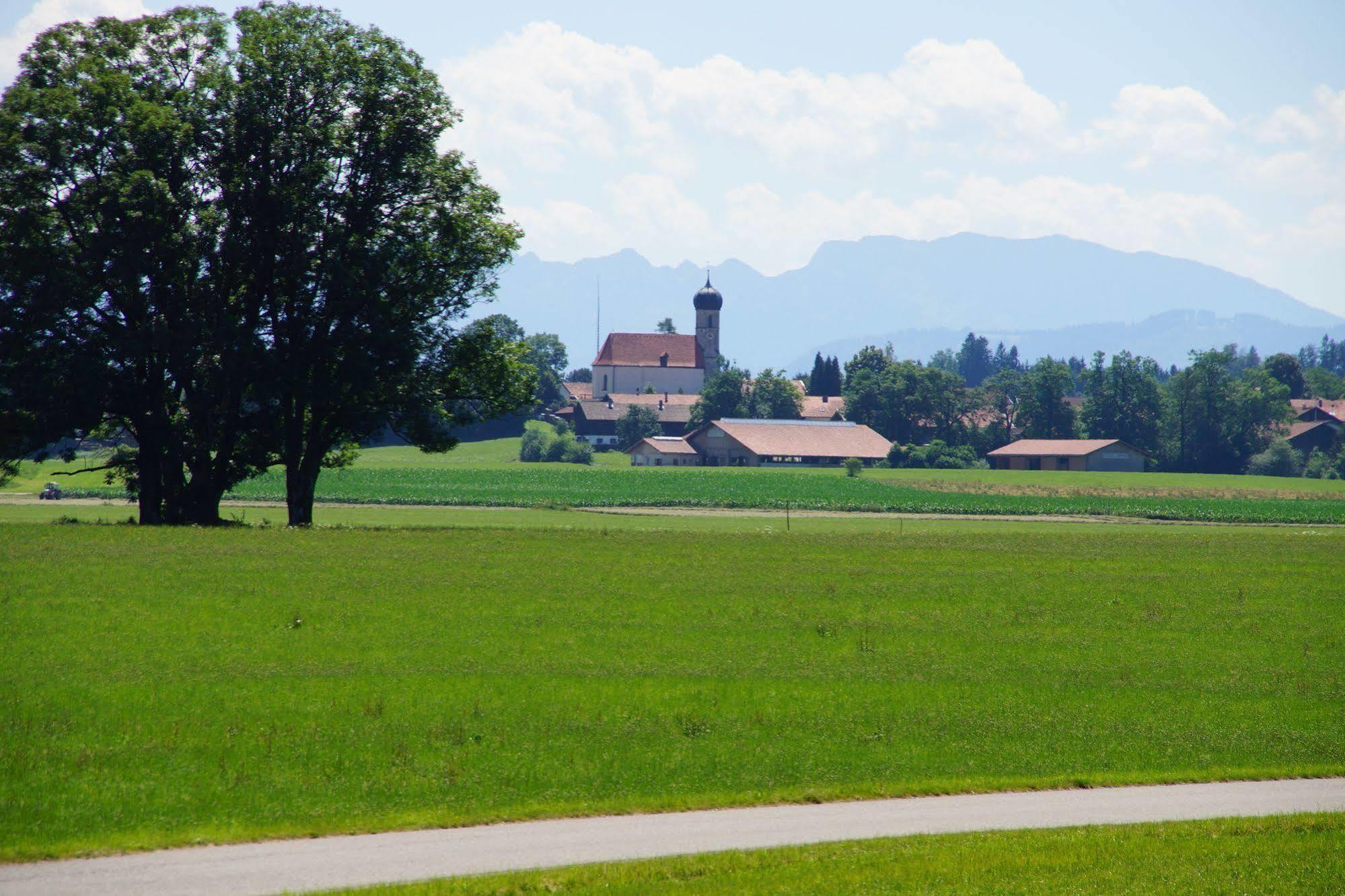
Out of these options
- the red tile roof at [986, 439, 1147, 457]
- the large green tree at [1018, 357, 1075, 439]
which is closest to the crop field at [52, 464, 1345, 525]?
the red tile roof at [986, 439, 1147, 457]

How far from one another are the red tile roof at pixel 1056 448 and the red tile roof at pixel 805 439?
54.0 ft

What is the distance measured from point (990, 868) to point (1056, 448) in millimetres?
153177

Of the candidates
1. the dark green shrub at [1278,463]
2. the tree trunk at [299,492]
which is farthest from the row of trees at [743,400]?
the tree trunk at [299,492]

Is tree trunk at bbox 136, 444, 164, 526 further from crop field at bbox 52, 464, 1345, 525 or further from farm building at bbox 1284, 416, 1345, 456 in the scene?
farm building at bbox 1284, 416, 1345, 456

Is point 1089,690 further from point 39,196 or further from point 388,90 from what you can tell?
point 39,196

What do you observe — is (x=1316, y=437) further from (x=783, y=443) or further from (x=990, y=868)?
(x=990, y=868)

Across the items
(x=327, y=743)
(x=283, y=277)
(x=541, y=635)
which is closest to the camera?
(x=327, y=743)

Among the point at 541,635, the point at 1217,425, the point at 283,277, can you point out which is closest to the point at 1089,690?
the point at 541,635

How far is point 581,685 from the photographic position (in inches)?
827

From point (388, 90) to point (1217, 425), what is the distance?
144809 mm

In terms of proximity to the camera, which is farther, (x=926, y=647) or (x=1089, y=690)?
(x=926, y=647)

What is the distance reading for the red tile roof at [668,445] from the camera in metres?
168

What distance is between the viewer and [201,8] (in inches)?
1790

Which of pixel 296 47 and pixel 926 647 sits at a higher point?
pixel 296 47
